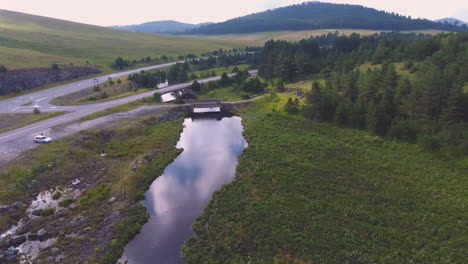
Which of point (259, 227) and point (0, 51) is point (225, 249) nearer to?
point (259, 227)

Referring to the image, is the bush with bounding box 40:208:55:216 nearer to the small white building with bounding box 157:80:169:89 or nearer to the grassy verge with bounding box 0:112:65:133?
the grassy verge with bounding box 0:112:65:133

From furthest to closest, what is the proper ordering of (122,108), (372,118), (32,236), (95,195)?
(122,108), (372,118), (95,195), (32,236)

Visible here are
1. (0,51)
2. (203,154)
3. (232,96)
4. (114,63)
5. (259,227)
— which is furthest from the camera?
(114,63)

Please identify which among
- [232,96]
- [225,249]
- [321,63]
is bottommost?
[225,249]

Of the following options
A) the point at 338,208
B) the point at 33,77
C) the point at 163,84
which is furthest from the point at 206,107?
the point at 33,77

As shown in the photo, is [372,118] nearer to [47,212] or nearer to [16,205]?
[47,212]

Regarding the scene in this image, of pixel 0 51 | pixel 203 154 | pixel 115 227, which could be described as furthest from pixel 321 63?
pixel 0 51

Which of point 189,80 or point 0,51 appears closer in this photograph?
point 0,51

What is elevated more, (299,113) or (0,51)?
(0,51)
